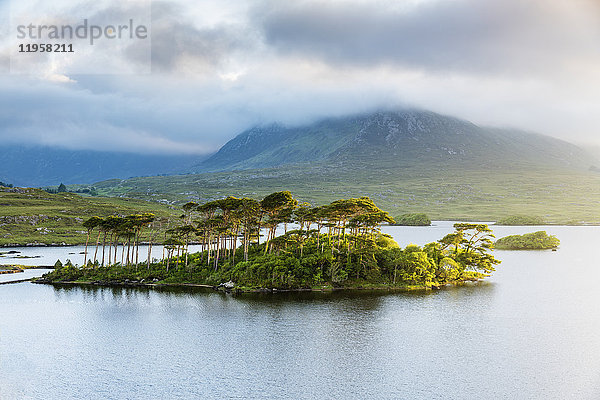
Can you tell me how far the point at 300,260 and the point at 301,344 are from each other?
28817 millimetres

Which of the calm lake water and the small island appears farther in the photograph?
the small island

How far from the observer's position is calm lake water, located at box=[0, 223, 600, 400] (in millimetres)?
37562

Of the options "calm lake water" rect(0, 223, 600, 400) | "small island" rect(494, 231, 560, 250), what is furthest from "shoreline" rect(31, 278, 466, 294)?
"small island" rect(494, 231, 560, 250)

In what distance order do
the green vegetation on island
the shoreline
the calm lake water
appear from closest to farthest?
the calm lake water, the shoreline, the green vegetation on island

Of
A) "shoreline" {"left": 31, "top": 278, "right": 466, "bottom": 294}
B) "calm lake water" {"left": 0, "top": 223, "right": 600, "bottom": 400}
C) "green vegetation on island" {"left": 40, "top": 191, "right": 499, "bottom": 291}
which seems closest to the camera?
"calm lake water" {"left": 0, "top": 223, "right": 600, "bottom": 400}

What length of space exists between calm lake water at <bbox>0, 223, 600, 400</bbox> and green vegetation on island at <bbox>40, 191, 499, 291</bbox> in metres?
5.25

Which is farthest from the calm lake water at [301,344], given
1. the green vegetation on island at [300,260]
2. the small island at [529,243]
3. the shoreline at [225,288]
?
the small island at [529,243]

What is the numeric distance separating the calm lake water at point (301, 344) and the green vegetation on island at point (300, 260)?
17.2 feet

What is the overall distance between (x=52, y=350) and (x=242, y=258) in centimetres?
4001

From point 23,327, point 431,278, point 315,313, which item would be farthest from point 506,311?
point 23,327

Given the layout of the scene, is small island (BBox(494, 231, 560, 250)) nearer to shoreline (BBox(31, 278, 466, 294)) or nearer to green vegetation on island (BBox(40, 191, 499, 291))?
green vegetation on island (BBox(40, 191, 499, 291))

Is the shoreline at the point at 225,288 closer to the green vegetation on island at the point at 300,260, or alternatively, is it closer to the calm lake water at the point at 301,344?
the green vegetation on island at the point at 300,260

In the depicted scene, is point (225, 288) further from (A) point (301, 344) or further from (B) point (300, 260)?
(A) point (301, 344)

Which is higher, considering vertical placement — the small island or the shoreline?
the small island
